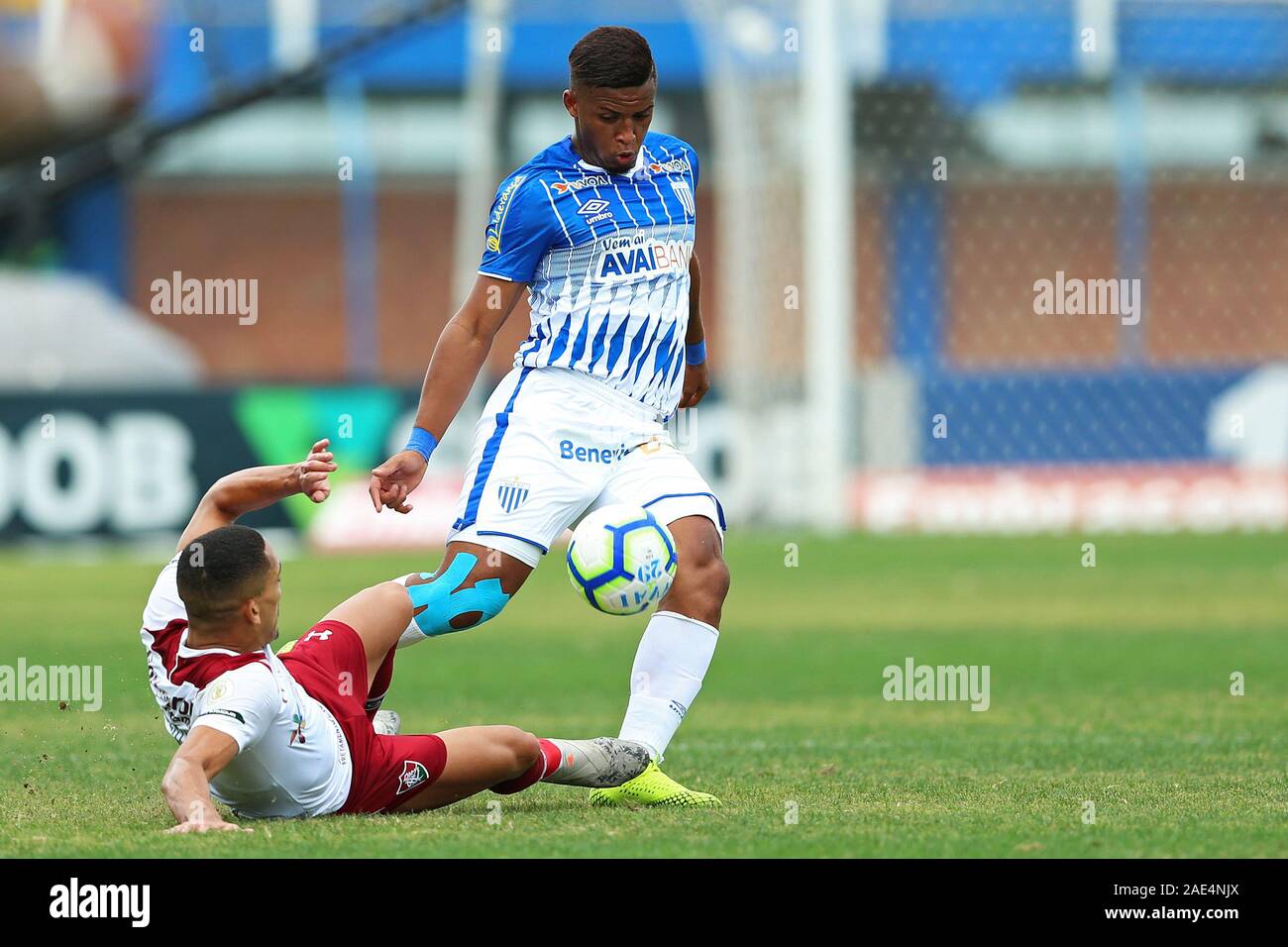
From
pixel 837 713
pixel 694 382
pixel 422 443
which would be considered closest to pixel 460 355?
pixel 422 443

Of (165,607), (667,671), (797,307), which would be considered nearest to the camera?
(165,607)

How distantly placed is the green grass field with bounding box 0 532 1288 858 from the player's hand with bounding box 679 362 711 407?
135 centimetres

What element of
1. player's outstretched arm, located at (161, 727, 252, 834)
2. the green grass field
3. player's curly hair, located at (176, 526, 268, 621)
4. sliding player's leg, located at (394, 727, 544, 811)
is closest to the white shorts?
sliding player's leg, located at (394, 727, 544, 811)

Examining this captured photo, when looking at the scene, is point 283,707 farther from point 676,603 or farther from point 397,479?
point 676,603

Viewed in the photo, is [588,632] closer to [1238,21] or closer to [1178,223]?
[1238,21]

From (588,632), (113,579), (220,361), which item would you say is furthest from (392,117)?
(588,632)

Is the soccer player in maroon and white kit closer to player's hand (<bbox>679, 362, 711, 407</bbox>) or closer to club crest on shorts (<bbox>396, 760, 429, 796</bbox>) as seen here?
club crest on shorts (<bbox>396, 760, 429, 796</bbox>)

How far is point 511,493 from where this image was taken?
20.4 feet

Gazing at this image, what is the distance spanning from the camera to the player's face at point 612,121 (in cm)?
612

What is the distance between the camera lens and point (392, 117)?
3666 cm

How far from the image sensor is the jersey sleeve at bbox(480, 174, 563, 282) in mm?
6270

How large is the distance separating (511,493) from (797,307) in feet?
47.5

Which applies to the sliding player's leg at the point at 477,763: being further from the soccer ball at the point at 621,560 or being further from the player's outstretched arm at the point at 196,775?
the player's outstretched arm at the point at 196,775

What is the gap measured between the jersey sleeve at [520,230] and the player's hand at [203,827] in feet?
Answer: 6.73
